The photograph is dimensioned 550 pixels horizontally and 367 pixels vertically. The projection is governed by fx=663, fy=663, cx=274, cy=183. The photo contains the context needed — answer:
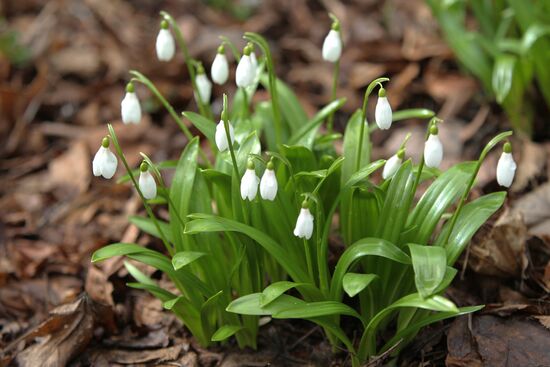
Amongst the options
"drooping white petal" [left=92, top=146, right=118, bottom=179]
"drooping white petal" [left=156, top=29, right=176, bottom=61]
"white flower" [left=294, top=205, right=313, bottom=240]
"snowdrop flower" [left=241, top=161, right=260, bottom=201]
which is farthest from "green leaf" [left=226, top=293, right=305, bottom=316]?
"drooping white petal" [left=156, top=29, right=176, bottom=61]

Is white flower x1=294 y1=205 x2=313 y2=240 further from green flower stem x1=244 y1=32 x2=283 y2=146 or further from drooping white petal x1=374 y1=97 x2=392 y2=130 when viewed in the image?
green flower stem x1=244 y1=32 x2=283 y2=146

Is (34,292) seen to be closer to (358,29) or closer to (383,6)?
(358,29)

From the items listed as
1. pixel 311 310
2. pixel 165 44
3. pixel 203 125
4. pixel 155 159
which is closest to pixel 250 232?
pixel 311 310

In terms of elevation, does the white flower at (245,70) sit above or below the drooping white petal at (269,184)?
above

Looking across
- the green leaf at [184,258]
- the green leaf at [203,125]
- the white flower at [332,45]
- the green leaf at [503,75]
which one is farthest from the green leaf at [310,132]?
the green leaf at [503,75]

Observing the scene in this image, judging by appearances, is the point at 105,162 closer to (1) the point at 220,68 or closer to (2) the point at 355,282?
(1) the point at 220,68

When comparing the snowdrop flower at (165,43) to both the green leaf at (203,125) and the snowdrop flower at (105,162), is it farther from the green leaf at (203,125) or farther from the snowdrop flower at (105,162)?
the snowdrop flower at (105,162)
